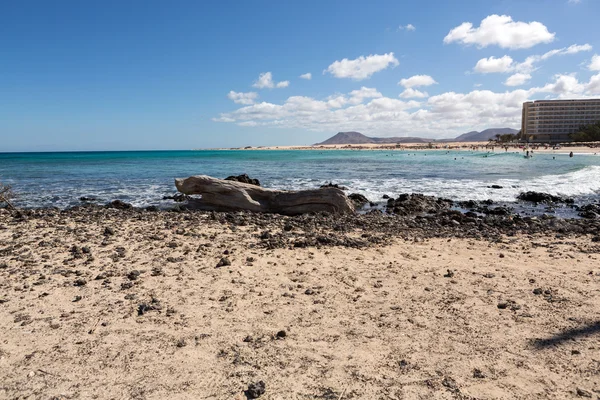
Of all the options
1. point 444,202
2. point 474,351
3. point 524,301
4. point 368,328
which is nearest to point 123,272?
point 368,328

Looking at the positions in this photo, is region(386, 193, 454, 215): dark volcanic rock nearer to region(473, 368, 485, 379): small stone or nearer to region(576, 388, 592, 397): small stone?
region(473, 368, 485, 379): small stone

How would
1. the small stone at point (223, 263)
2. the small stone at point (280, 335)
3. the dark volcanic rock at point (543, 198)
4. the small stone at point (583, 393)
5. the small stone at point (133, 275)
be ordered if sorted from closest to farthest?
the small stone at point (583, 393) → the small stone at point (280, 335) → the small stone at point (133, 275) → the small stone at point (223, 263) → the dark volcanic rock at point (543, 198)

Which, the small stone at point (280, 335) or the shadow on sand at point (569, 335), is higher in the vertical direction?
the small stone at point (280, 335)

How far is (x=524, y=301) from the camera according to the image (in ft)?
16.0

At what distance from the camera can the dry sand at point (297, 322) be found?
3273 mm

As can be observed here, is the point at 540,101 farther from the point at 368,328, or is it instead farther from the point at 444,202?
the point at 368,328

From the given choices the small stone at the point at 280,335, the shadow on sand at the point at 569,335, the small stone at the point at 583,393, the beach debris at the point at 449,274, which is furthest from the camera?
the beach debris at the point at 449,274

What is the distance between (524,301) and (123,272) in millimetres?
5678

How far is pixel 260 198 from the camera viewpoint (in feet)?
41.6

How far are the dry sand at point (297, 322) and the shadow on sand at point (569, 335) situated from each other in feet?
0.07

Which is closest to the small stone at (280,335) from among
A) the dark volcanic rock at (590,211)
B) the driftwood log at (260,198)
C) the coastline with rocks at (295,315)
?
the coastline with rocks at (295,315)

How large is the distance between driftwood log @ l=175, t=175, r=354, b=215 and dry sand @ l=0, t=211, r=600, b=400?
4.66 m

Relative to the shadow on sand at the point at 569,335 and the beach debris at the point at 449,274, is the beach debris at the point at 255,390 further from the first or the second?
the beach debris at the point at 449,274

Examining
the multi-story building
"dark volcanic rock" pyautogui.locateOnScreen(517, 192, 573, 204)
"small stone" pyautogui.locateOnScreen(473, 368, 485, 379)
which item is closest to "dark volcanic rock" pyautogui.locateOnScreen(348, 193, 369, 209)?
"dark volcanic rock" pyautogui.locateOnScreen(517, 192, 573, 204)
